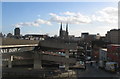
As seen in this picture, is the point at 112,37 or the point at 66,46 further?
the point at 112,37

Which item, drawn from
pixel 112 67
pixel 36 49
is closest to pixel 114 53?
pixel 112 67

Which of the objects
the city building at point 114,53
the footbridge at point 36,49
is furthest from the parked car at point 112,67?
the footbridge at point 36,49

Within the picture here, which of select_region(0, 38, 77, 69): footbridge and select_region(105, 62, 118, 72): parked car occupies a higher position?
select_region(0, 38, 77, 69): footbridge

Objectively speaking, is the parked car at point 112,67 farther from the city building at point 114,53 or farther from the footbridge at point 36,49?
the footbridge at point 36,49

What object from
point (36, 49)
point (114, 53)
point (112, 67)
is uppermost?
point (36, 49)

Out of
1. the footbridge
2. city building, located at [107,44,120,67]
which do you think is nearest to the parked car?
city building, located at [107,44,120,67]

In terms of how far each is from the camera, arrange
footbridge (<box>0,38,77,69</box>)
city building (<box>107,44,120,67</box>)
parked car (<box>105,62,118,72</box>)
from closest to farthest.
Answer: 1. footbridge (<box>0,38,77,69</box>)
2. parked car (<box>105,62,118,72</box>)
3. city building (<box>107,44,120,67</box>)

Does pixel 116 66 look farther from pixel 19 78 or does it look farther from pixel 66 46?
pixel 19 78

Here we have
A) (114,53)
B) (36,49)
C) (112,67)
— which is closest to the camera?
(36,49)

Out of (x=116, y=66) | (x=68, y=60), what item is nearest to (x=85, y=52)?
(x=116, y=66)

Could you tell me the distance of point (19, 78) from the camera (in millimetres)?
15414

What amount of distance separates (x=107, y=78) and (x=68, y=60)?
357 centimetres

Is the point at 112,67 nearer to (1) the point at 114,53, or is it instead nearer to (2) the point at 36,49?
(1) the point at 114,53

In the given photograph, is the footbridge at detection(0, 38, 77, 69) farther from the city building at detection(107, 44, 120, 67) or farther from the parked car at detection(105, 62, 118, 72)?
the city building at detection(107, 44, 120, 67)
